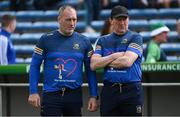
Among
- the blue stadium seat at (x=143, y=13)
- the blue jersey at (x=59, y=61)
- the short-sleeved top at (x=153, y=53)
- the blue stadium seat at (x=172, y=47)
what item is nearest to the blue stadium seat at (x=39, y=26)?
Answer: the blue stadium seat at (x=143, y=13)

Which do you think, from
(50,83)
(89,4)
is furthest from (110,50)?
(89,4)

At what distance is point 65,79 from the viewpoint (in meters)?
6.22

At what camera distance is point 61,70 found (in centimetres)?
624

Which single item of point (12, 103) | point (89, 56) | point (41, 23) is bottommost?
point (12, 103)

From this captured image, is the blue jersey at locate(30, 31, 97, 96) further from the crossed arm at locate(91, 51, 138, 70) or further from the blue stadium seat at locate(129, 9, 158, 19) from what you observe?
the blue stadium seat at locate(129, 9, 158, 19)

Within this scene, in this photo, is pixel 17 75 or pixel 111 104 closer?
pixel 111 104

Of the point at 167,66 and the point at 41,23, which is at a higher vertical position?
the point at 41,23

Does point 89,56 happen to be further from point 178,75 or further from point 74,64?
point 178,75

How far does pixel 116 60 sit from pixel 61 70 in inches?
24.1

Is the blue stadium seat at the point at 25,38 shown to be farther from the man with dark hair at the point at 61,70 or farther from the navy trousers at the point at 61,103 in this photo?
the navy trousers at the point at 61,103

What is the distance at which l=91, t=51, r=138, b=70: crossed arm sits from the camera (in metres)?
6.07

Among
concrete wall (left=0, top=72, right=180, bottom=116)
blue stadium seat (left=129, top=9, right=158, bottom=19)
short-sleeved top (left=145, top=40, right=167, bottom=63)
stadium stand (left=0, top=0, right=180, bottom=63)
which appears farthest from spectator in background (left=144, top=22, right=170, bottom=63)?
blue stadium seat (left=129, top=9, right=158, bottom=19)

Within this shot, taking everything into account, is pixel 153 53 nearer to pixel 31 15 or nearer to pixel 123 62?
pixel 123 62

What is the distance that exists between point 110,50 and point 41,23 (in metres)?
7.21
